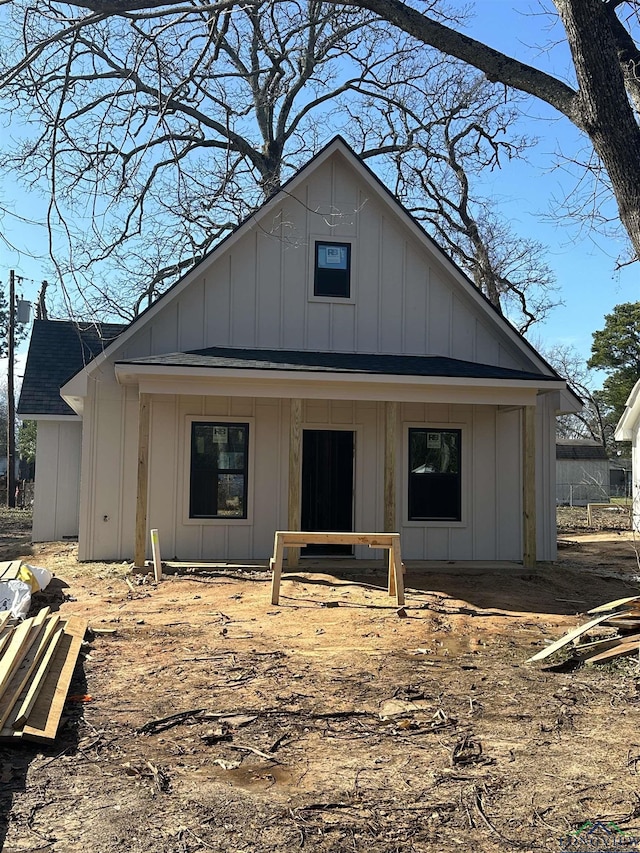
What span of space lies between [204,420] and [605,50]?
8.72 meters

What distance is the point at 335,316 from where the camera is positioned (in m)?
13.9

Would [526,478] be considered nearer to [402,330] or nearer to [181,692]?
[402,330]

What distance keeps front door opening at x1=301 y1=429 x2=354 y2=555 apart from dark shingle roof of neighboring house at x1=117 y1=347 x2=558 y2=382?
64.3 inches

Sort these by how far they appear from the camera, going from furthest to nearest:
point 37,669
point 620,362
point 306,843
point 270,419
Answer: point 620,362
point 270,419
point 37,669
point 306,843

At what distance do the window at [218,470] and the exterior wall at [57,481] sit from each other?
469cm

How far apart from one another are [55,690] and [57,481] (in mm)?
11807

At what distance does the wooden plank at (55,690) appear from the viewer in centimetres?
A: 482

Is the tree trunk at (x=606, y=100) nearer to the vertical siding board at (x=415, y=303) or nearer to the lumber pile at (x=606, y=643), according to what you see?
the lumber pile at (x=606, y=643)

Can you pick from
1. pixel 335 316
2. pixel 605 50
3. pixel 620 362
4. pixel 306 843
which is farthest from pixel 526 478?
pixel 620 362

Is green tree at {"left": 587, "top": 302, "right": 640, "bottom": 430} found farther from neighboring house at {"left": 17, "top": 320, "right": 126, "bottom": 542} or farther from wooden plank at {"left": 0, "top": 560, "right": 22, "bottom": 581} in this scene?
wooden plank at {"left": 0, "top": 560, "right": 22, "bottom": 581}

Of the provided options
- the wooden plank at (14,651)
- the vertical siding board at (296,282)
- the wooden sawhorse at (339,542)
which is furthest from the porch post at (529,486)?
the wooden plank at (14,651)

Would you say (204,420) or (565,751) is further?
(204,420)

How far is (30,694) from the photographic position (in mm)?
5297

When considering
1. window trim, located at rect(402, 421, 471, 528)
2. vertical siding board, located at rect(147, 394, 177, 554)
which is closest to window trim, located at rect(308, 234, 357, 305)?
window trim, located at rect(402, 421, 471, 528)
